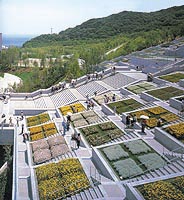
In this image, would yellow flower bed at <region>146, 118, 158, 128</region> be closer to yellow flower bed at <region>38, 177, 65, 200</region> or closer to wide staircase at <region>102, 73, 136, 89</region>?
yellow flower bed at <region>38, 177, 65, 200</region>

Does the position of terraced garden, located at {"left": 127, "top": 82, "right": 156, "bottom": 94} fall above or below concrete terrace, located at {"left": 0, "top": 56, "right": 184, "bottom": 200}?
above

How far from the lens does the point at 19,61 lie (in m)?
98.4

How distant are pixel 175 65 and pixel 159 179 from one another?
92.8 ft

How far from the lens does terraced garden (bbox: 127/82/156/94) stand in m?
35.0

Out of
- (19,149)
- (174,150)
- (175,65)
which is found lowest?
(19,149)

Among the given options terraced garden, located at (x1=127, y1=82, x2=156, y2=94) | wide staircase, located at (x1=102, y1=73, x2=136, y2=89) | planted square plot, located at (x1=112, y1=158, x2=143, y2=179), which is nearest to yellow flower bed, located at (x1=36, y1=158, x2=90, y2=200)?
planted square plot, located at (x1=112, y1=158, x2=143, y2=179)

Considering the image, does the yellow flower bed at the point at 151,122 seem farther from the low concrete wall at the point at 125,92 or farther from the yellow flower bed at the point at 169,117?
the low concrete wall at the point at 125,92

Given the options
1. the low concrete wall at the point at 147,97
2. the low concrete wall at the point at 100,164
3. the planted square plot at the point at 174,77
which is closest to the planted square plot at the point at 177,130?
the low concrete wall at the point at 100,164

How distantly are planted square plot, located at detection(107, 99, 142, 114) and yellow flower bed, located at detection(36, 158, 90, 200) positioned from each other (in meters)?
9.90

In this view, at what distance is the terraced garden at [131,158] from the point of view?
17766 mm

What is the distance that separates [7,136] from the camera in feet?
95.3

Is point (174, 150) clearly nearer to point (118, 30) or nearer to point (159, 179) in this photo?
point (159, 179)

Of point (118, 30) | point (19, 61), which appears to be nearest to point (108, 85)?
point (19, 61)

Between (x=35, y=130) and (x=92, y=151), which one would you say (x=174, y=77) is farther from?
(x=92, y=151)
